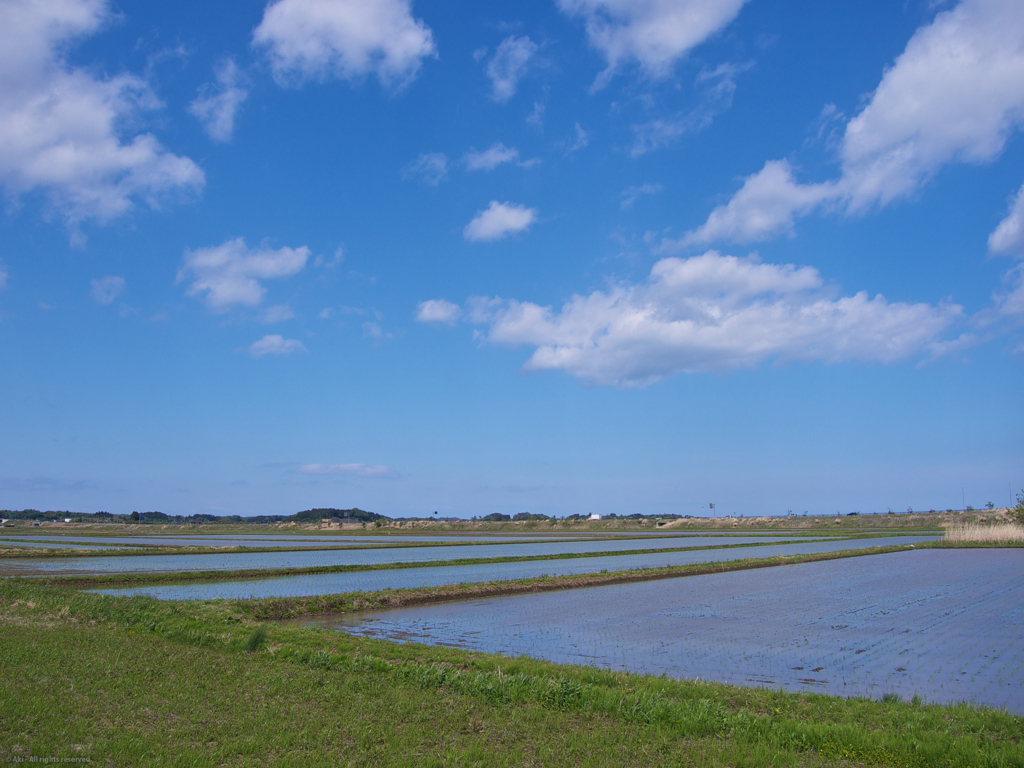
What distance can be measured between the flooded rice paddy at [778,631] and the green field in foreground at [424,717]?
289 centimetres

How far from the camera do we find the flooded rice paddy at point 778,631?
14.0 metres

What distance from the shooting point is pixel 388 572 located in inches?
1575

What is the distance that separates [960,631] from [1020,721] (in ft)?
38.3

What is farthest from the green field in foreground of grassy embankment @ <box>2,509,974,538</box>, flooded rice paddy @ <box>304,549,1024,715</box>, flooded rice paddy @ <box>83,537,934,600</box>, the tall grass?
grassy embankment @ <box>2,509,974,538</box>

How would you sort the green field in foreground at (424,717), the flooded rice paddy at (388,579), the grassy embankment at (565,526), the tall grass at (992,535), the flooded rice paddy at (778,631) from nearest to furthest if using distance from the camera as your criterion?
the green field in foreground at (424,717), the flooded rice paddy at (778,631), the flooded rice paddy at (388,579), the tall grass at (992,535), the grassy embankment at (565,526)

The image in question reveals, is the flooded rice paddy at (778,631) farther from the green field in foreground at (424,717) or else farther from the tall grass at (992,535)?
the tall grass at (992,535)

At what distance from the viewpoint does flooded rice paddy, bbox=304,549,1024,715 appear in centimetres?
1398

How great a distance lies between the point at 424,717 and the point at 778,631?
46.7ft

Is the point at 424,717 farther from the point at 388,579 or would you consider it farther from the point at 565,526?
the point at 565,526

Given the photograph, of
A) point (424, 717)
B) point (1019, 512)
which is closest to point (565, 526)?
point (1019, 512)

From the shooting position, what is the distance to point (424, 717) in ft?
32.6

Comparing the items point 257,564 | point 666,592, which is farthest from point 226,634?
point 257,564

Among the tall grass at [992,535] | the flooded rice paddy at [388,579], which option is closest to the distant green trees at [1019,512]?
the tall grass at [992,535]

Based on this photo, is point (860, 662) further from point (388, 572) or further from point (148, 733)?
point (388, 572)
